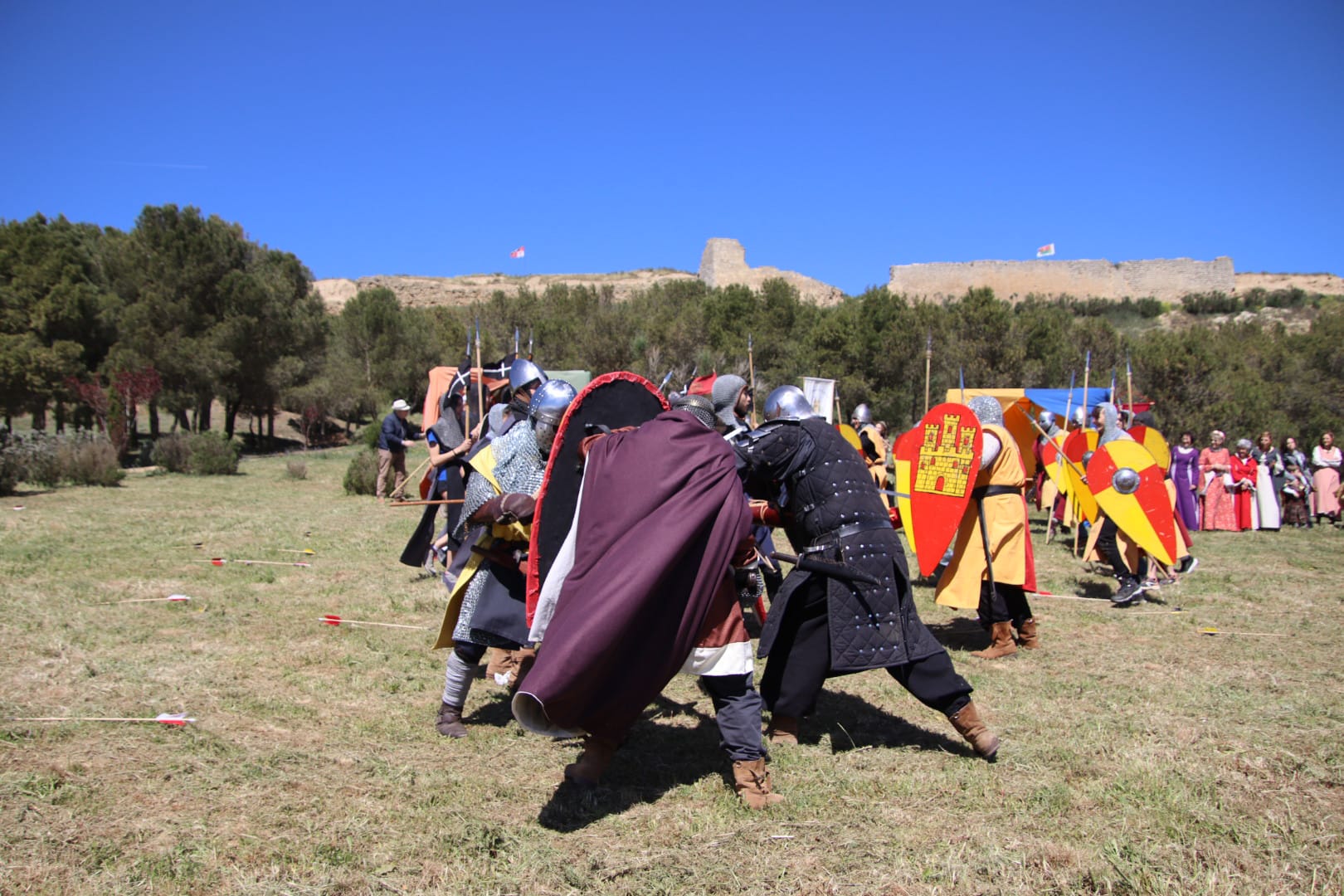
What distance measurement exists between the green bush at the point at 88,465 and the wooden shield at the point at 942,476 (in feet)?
45.6

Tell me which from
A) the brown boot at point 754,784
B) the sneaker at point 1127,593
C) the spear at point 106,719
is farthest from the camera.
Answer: the sneaker at point 1127,593

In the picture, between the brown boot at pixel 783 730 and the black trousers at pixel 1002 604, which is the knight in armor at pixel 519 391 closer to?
the brown boot at pixel 783 730

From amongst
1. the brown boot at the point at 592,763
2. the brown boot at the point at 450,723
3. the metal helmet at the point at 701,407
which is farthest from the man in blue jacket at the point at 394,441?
the brown boot at the point at 592,763

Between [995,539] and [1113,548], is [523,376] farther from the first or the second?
[1113,548]

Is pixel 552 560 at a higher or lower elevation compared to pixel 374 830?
higher

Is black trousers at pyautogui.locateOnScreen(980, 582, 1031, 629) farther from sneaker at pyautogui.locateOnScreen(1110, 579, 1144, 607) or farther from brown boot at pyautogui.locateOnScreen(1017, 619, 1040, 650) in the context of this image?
sneaker at pyautogui.locateOnScreen(1110, 579, 1144, 607)

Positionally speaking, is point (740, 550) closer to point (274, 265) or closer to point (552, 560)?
point (552, 560)

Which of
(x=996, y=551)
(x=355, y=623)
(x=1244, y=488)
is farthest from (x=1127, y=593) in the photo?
(x=1244, y=488)

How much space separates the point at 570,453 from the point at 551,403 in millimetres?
277

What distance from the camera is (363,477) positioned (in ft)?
45.5

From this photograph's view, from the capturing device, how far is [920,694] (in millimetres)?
3588

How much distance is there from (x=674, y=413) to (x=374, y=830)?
1780mm

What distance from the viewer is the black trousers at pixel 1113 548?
6875mm

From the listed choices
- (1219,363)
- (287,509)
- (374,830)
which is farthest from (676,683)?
(1219,363)
